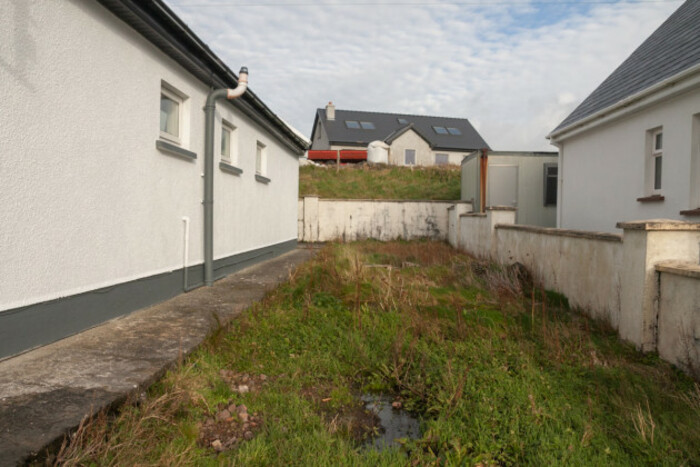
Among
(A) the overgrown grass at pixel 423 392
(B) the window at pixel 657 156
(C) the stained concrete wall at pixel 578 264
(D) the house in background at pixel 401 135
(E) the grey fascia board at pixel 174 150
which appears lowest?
(A) the overgrown grass at pixel 423 392

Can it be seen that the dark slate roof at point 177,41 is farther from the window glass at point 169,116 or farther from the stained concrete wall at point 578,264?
the stained concrete wall at point 578,264

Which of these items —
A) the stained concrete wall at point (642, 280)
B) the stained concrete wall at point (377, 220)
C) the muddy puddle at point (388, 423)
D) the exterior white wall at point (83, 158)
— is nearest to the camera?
the muddy puddle at point (388, 423)

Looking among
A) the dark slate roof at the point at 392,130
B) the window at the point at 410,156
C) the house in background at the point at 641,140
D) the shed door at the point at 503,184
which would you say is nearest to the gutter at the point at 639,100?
the house in background at the point at 641,140

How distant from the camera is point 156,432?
2494mm

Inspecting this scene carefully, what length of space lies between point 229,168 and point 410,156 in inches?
1087

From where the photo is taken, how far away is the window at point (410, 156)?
3356cm

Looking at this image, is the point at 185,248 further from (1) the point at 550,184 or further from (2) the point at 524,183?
(1) the point at 550,184

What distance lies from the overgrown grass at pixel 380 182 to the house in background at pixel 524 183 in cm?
597

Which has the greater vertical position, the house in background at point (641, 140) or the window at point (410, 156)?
the window at point (410, 156)

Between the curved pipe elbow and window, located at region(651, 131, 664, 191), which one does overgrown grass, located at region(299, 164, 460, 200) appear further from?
the curved pipe elbow

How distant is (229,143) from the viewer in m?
7.98

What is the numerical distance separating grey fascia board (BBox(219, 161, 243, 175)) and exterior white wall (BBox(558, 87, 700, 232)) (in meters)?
7.08

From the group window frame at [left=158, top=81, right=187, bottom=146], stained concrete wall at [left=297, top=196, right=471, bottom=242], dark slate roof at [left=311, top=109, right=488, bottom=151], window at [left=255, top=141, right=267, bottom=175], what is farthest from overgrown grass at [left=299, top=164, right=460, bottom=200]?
window frame at [left=158, top=81, right=187, bottom=146]

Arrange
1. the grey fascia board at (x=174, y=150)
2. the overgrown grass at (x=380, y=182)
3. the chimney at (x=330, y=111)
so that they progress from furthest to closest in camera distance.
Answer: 1. the chimney at (x=330, y=111)
2. the overgrown grass at (x=380, y=182)
3. the grey fascia board at (x=174, y=150)
